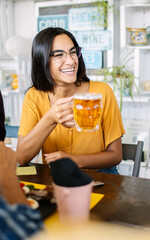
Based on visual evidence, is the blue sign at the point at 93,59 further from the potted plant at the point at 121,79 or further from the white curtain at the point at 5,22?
the white curtain at the point at 5,22

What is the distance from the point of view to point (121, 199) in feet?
3.73

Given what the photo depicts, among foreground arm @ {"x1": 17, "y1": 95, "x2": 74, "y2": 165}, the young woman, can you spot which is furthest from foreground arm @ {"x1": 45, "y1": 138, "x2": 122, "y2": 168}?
foreground arm @ {"x1": 17, "y1": 95, "x2": 74, "y2": 165}

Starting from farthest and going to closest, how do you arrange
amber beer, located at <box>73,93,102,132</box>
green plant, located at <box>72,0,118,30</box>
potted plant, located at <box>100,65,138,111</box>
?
1. green plant, located at <box>72,0,118,30</box>
2. potted plant, located at <box>100,65,138,111</box>
3. amber beer, located at <box>73,93,102,132</box>

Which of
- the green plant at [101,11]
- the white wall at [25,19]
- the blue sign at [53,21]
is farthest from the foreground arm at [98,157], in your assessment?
the white wall at [25,19]

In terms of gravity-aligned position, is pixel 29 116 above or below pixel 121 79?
below

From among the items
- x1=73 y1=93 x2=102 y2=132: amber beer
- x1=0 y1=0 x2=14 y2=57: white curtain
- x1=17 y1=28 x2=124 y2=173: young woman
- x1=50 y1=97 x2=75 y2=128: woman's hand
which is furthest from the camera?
x1=0 y1=0 x2=14 y2=57: white curtain

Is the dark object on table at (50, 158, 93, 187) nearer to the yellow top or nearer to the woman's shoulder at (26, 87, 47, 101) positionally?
the yellow top

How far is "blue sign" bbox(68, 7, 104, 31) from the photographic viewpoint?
3309 millimetres

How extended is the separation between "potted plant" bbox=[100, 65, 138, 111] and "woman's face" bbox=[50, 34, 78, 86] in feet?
4.50

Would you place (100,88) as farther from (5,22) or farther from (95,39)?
(5,22)

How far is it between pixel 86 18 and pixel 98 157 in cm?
220

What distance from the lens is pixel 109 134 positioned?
5.99 ft

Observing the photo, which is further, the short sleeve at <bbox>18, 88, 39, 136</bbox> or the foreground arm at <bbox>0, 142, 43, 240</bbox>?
the short sleeve at <bbox>18, 88, 39, 136</bbox>

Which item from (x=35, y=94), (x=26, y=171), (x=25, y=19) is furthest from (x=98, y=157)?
(x=25, y=19)
